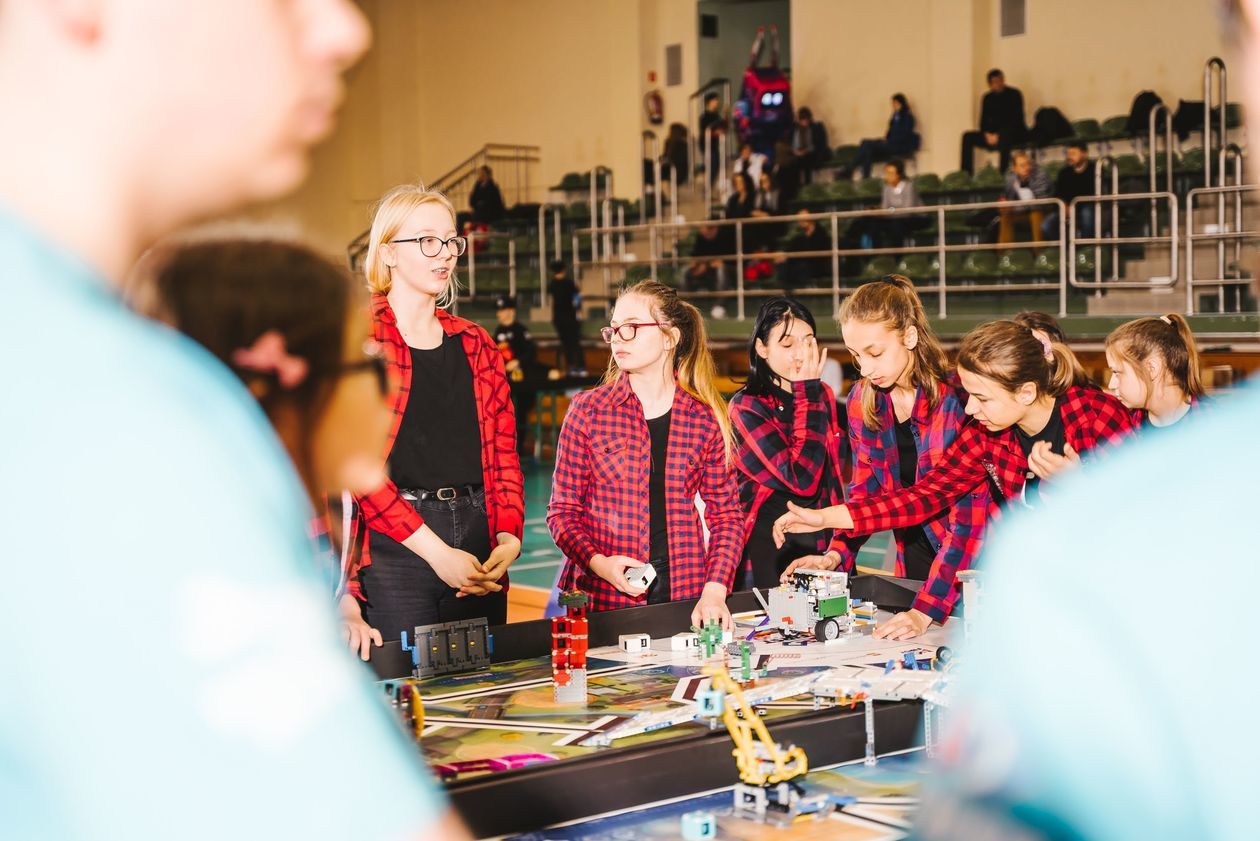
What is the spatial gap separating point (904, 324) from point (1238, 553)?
3.54 m

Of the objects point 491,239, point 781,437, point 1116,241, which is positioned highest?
point 491,239

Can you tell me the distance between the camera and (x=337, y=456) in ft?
1.71

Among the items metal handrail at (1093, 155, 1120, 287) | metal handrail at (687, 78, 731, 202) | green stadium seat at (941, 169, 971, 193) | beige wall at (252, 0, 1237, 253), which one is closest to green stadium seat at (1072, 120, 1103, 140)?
beige wall at (252, 0, 1237, 253)

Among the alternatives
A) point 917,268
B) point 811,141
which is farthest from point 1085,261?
point 811,141

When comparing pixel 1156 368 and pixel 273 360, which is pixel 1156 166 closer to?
pixel 1156 368

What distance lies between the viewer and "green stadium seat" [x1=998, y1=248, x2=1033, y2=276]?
38.4 ft

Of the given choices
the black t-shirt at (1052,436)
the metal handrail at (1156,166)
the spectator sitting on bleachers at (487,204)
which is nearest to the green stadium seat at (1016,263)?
the metal handrail at (1156,166)

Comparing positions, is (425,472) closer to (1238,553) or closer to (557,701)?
(557,701)

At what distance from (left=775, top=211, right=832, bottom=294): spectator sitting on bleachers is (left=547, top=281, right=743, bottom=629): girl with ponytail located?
372 inches

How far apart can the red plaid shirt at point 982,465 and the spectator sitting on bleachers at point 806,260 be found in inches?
377

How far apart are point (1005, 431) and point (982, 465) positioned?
0.42 ft

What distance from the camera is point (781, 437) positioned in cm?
432

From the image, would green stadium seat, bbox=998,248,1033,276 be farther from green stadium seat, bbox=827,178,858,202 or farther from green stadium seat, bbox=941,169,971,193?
green stadium seat, bbox=827,178,858,202

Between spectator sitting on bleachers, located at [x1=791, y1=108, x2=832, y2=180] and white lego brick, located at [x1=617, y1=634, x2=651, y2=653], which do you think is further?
spectator sitting on bleachers, located at [x1=791, y1=108, x2=832, y2=180]
